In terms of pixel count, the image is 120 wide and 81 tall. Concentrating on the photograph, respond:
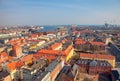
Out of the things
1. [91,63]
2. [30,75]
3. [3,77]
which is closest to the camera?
[3,77]

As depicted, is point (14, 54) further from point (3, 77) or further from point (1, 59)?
point (3, 77)

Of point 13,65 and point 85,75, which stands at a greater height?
point 13,65

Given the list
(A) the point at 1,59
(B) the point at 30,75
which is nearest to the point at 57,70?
(B) the point at 30,75

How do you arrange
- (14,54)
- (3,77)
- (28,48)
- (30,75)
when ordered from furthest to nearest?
(28,48) < (14,54) < (30,75) < (3,77)

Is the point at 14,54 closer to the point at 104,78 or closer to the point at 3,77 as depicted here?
the point at 3,77

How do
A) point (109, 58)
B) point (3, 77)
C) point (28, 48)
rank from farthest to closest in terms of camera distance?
point (28, 48) → point (109, 58) → point (3, 77)

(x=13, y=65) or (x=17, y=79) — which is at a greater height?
(x=13, y=65)

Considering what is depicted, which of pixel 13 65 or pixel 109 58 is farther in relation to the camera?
pixel 109 58

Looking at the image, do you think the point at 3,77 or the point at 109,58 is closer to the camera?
the point at 3,77

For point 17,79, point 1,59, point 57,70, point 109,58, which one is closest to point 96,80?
point 57,70
